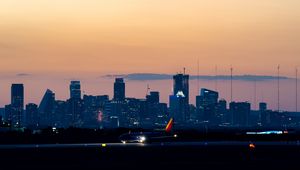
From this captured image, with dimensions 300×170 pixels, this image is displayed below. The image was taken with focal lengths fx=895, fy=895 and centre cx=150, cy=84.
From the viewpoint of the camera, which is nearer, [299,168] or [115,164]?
[299,168]

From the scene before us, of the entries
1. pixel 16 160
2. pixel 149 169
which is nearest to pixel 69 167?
pixel 149 169

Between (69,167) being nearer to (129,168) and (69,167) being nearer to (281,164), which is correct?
(129,168)

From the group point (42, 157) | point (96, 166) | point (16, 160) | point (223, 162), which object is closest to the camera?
point (96, 166)

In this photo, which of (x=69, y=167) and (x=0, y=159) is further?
(x=0, y=159)

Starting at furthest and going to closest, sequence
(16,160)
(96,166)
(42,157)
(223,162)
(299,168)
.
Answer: (42,157), (16,160), (223,162), (96,166), (299,168)

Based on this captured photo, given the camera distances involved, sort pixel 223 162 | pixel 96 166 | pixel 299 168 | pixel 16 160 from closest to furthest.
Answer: pixel 299 168, pixel 96 166, pixel 223 162, pixel 16 160

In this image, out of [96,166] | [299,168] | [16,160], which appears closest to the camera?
[299,168]

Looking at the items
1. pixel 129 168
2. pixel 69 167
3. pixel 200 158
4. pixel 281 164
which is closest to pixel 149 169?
pixel 129 168

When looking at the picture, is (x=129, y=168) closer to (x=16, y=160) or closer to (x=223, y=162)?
(x=223, y=162)

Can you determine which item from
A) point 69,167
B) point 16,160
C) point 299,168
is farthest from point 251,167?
point 16,160
